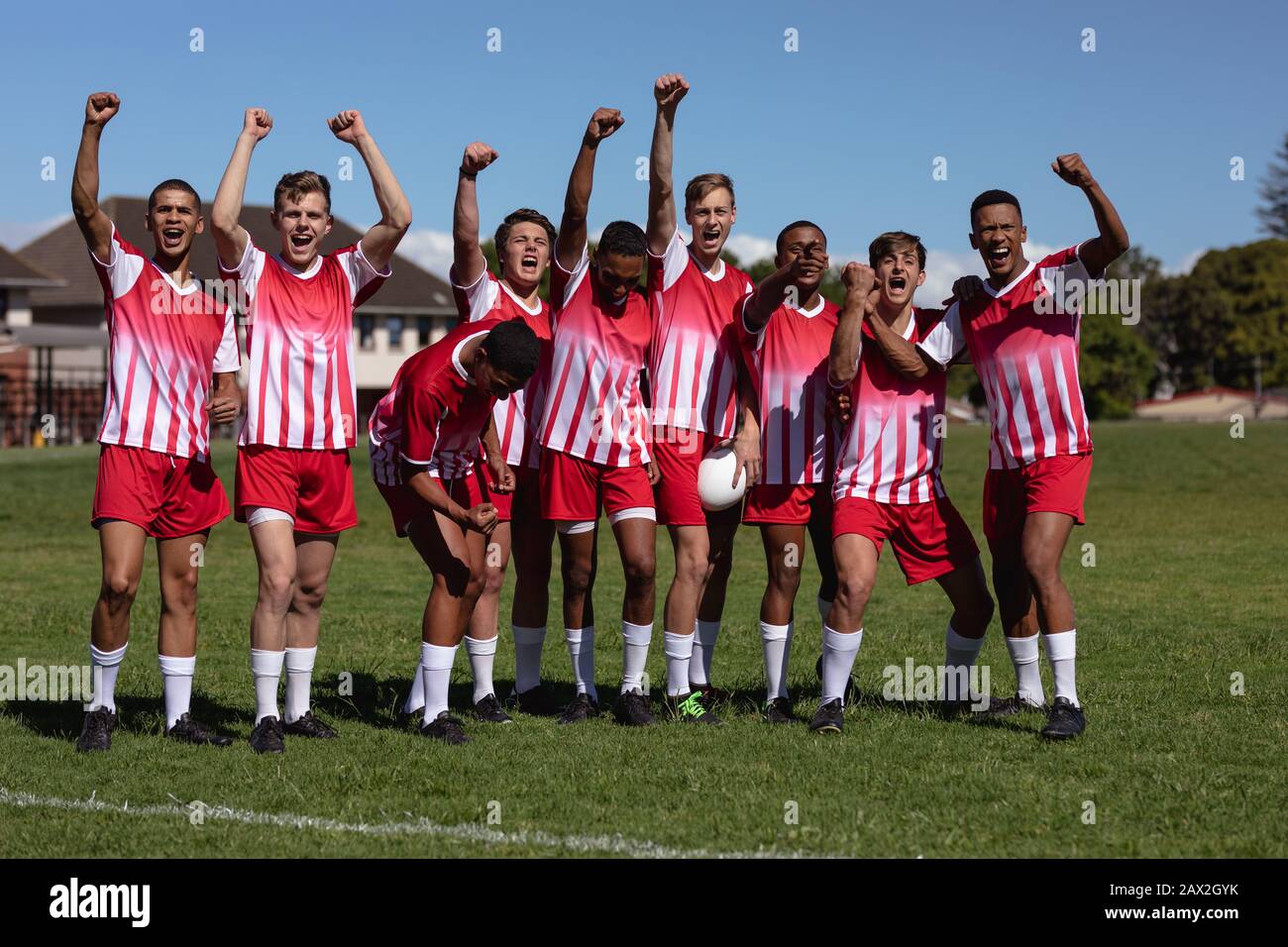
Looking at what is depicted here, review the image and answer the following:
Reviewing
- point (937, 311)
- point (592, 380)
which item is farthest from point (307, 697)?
point (937, 311)

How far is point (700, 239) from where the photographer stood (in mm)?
7594

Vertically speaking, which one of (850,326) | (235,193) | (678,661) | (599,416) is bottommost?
(678,661)

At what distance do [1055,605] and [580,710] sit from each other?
8.08 feet

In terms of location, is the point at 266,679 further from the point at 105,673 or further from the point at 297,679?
the point at 105,673

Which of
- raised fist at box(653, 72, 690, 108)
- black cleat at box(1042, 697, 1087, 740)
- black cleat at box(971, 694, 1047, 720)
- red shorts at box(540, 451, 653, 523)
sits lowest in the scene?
black cleat at box(971, 694, 1047, 720)

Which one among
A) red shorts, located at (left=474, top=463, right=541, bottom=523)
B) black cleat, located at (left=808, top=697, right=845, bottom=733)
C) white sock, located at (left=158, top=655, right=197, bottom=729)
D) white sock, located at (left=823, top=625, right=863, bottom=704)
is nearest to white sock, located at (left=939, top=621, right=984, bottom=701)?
white sock, located at (left=823, top=625, right=863, bottom=704)

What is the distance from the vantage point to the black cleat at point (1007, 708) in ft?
25.0

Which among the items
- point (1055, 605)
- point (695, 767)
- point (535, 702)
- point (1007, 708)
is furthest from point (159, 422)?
point (1007, 708)

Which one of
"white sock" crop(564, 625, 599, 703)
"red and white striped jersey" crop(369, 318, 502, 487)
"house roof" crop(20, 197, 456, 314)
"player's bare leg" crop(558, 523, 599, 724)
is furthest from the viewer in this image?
"house roof" crop(20, 197, 456, 314)

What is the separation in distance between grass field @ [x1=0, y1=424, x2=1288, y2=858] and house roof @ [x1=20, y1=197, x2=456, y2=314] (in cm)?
4884

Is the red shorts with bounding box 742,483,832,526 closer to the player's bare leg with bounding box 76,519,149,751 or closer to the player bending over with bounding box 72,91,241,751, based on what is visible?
the player bending over with bounding box 72,91,241,751

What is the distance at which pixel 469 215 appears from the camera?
Result: 7.29 metres

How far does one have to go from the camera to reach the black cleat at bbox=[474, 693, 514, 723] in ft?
25.3
